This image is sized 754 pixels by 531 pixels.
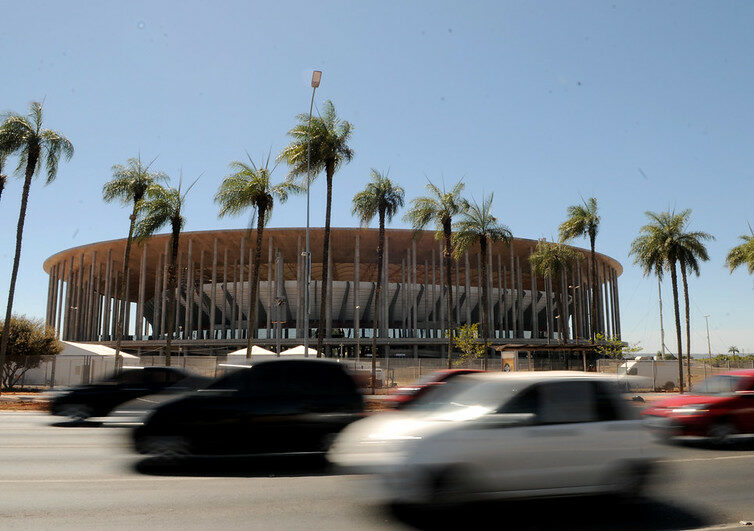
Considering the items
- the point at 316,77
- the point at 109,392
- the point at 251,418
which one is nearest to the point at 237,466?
the point at 251,418

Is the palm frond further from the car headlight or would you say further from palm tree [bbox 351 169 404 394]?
the car headlight

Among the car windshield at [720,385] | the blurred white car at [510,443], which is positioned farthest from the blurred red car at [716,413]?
the blurred white car at [510,443]

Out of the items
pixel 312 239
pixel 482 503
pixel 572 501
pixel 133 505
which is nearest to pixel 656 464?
pixel 572 501

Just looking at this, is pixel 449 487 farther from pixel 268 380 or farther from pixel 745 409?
pixel 745 409

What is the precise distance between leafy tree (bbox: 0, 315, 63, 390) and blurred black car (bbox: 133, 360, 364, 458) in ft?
92.7

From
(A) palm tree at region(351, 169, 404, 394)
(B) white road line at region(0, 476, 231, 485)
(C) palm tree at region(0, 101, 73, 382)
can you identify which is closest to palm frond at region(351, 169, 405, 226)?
(A) palm tree at region(351, 169, 404, 394)

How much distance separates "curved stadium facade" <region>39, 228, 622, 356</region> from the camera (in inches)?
2330

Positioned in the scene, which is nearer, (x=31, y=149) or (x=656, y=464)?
(x=656, y=464)

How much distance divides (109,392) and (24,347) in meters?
22.4

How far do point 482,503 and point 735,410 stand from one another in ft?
27.9

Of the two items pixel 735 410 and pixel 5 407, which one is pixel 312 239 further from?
pixel 735 410

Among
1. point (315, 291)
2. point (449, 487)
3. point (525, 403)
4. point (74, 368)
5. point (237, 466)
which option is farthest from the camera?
point (315, 291)

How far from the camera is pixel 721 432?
1194 centimetres

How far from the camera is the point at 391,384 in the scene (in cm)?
3481
